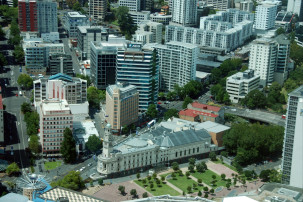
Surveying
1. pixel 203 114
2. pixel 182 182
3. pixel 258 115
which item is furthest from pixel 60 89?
pixel 258 115

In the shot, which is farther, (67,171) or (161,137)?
(161,137)

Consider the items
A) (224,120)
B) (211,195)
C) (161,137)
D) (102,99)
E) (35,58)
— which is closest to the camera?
(211,195)

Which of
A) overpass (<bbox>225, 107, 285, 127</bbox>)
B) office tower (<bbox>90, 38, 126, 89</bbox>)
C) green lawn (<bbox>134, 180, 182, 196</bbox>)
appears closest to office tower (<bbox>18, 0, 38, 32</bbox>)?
office tower (<bbox>90, 38, 126, 89</bbox>)

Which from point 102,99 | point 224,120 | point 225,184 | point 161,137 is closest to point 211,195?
point 225,184

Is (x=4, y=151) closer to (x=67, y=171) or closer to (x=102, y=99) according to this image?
(x=67, y=171)

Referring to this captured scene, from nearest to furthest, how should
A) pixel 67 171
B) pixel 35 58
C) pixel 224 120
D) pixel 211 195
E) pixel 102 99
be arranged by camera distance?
1. pixel 211 195
2. pixel 67 171
3. pixel 224 120
4. pixel 102 99
5. pixel 35 58

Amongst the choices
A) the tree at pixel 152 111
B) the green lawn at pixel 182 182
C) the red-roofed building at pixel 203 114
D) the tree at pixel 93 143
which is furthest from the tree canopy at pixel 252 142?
the tree at pixel 93 143

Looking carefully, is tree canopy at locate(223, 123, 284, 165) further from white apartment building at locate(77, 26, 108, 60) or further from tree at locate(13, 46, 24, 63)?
tree at locate(13, 46, 24, 63)
